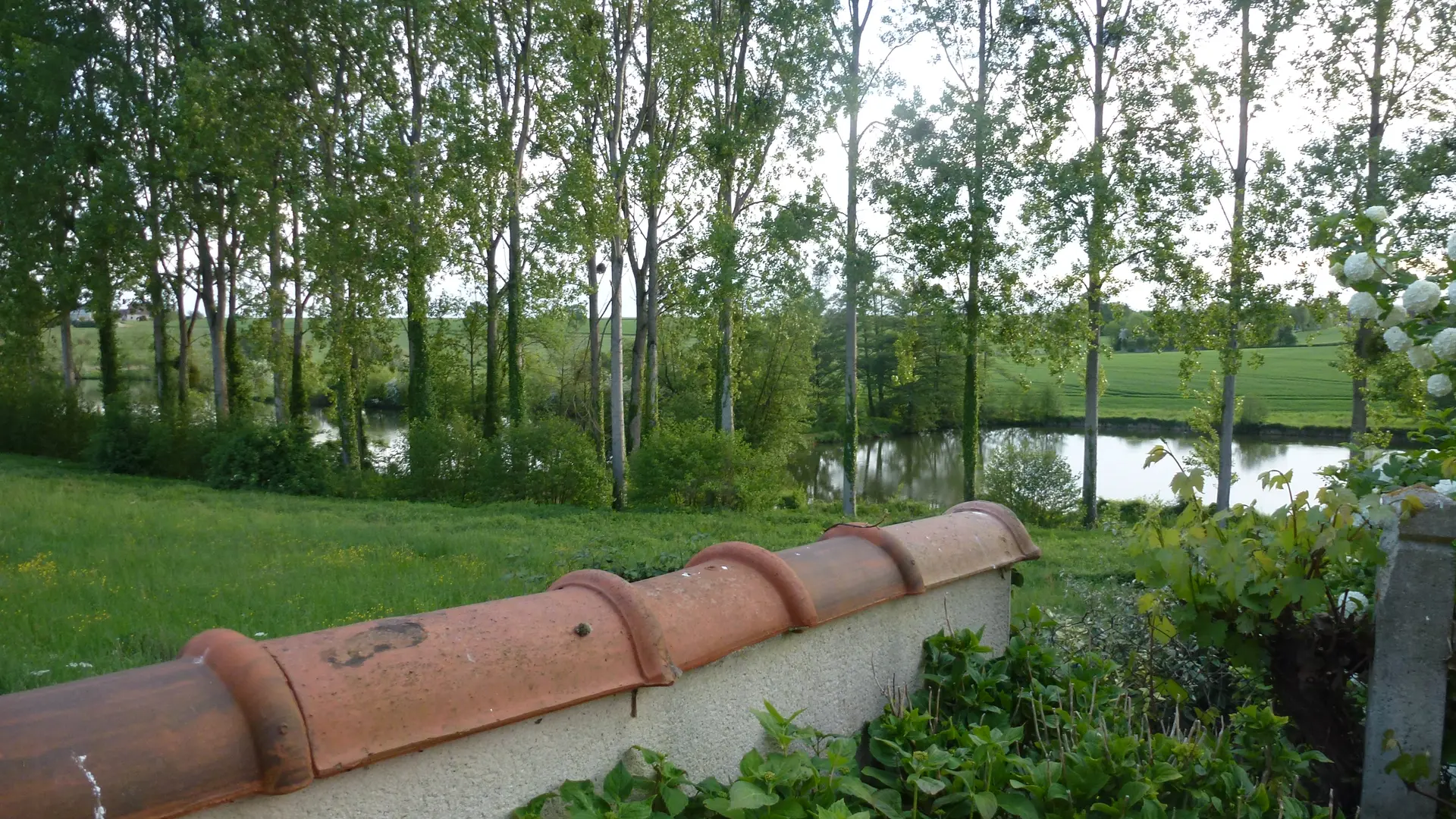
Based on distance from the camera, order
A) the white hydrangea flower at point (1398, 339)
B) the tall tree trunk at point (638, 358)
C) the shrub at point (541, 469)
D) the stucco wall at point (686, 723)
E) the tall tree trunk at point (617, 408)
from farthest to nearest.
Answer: the tall tree trunk at point (638, 358) < the tall tree trunk at point (617, 408) < the shrub at point (541, 469) < the white hydrangea flower at point (1398, 339) < the stucco wall at point (686, 723)

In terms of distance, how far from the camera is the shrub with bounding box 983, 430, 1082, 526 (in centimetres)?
2202

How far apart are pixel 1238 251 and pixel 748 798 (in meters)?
21.1

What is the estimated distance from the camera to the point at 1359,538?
249 centimetres

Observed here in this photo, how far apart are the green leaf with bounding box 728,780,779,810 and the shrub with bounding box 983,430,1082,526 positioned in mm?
20751

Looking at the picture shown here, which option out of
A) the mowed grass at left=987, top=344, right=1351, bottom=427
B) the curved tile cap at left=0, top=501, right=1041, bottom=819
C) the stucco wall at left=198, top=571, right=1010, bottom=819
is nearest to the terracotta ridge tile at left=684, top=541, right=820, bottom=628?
the curved tile cap at left=0, top=501, right=1041, bottom=819

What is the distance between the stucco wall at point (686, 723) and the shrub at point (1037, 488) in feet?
63.8

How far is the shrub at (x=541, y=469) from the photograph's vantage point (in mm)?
21016

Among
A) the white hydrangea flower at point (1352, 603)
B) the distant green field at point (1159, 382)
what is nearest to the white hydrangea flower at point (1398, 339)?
the white hydrangea flower at point (1352, 603)

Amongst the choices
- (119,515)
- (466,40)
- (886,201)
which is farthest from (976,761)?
(466,40)

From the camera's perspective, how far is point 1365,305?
2.91 m

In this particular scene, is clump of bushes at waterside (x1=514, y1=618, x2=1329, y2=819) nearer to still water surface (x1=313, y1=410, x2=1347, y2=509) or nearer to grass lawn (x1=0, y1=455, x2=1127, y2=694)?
grass lawn (x1=0, y1=455, x2=1127, y2=694)

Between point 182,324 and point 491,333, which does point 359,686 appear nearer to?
point 491,333

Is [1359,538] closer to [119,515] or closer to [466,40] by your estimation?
[119,515]

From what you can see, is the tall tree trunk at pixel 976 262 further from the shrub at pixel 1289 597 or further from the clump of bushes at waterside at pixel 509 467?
the shrub at pixel 1289 597
